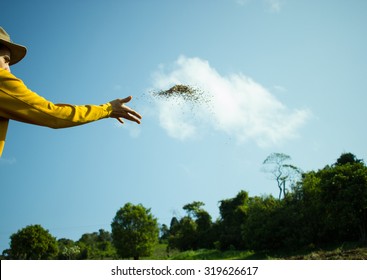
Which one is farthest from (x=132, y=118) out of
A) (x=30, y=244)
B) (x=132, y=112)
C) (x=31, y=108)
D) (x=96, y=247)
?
(x=96, y=247)

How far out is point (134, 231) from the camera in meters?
49.4

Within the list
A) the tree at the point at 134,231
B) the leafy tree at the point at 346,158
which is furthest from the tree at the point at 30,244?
the leafy tree at the point at 346,158

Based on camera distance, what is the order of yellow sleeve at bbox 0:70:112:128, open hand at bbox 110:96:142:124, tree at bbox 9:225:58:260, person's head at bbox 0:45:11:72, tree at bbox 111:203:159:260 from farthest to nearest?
1. tree at bbox 9:225:58:260
2. tree at bbox 111:203:159:260
3. open hand at bbox 110:96:142:124
4. person's head at bbox 0:45:11:72
5. yellow sleeve at bbox 0:70:112:128

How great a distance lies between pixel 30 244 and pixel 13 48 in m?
62.2

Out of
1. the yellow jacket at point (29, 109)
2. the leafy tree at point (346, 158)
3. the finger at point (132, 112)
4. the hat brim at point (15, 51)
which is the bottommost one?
the yellow jacket at point (29, 109)

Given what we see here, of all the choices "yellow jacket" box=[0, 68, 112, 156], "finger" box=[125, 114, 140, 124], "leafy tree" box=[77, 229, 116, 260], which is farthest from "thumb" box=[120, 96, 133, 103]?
"leafy tree" box=[77, 229, 116, 260]

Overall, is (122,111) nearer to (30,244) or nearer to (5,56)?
(5,56)

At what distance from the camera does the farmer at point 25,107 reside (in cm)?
226

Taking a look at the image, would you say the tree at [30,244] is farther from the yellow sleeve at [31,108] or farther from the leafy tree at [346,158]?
the yellow sleeve at [31,108]

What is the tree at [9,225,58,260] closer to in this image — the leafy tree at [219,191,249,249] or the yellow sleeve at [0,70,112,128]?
the leafy tree at [219,191,249,249]

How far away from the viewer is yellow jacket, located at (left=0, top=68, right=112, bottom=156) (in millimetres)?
2252
